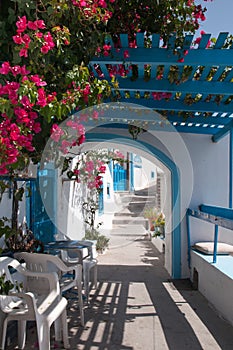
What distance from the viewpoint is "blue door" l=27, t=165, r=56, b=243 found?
637 centimetres

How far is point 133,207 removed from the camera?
1925 centimetres

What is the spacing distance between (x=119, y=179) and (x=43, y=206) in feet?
45.8

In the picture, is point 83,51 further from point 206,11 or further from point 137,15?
point 206,11

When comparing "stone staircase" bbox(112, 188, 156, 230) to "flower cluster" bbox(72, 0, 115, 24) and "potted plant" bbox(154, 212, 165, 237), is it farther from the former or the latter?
"flower cluster" bbox(72, 0, 115, 24)

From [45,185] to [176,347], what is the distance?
4.09 metres

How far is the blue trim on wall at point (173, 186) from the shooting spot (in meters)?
7.53

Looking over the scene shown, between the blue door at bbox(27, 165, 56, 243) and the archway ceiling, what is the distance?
205 centimetres

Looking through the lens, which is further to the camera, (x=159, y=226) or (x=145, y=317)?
(x=159, y=226)

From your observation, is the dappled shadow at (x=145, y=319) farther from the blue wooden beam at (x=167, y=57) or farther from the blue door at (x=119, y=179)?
the blue door at (x=119, y=179)

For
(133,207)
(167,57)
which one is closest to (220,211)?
(167,57)

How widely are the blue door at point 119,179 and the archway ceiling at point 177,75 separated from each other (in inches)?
516

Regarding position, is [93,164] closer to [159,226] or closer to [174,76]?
[159,226]

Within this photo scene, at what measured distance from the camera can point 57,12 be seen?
2.66 meters

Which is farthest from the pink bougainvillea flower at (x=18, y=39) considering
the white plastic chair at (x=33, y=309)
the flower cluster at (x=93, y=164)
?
the flower cluster at (x=93, y=164)
